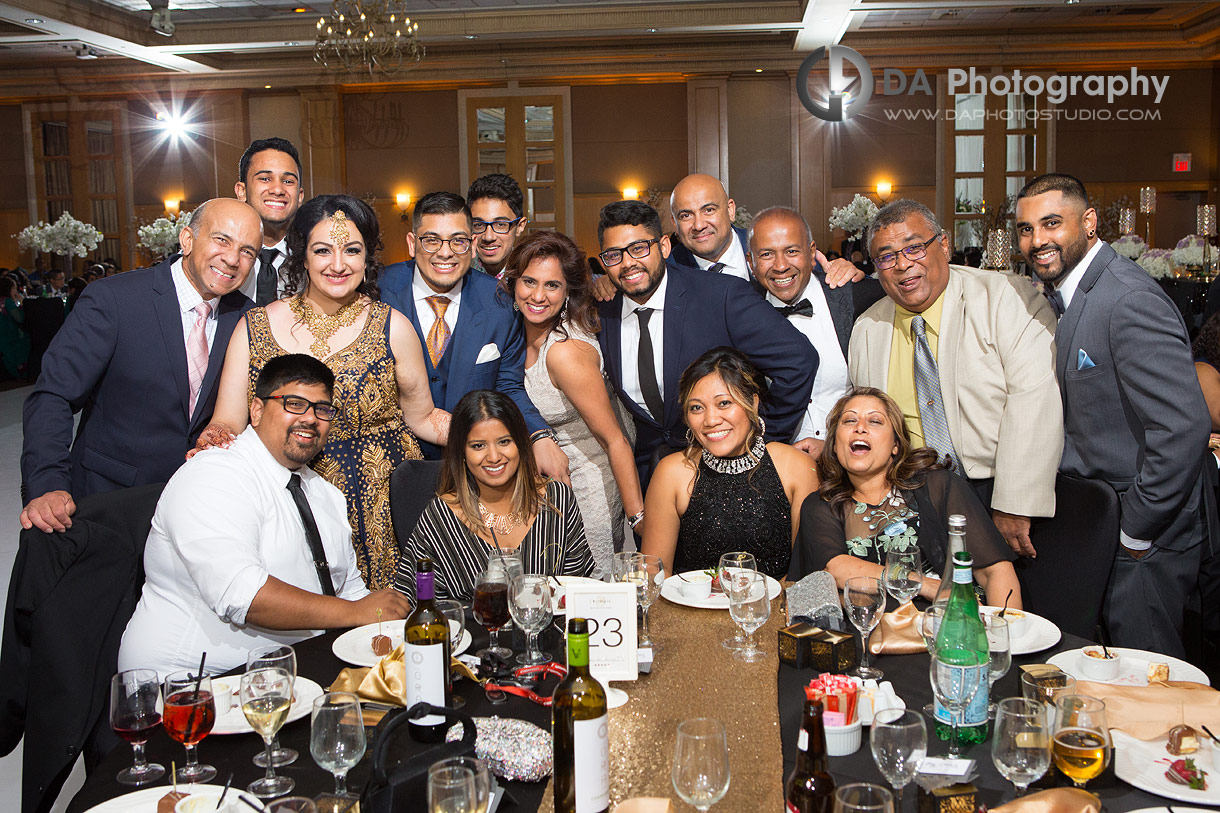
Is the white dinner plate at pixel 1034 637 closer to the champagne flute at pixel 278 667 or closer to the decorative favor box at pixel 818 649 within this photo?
the decorative favor box at pixel 818 649

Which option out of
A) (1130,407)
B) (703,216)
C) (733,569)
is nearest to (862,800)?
(733,569)

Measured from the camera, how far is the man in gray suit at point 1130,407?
8.98 feet

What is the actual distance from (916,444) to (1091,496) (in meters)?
0.66

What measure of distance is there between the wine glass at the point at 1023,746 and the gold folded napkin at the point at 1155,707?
0.63 feet

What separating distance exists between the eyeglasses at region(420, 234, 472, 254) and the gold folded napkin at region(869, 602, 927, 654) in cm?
196

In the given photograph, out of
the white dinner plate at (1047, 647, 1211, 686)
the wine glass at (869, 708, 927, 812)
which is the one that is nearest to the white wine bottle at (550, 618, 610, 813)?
the wine glass at (869, 708, 927, 812)

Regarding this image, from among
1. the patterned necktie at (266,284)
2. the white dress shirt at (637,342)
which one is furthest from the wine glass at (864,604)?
the patterned necktie at (266,284)

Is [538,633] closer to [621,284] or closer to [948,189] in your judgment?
[621,284]

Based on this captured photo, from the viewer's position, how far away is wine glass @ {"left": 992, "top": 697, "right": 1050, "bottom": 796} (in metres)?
1.42

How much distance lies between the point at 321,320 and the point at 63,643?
1.18 meters

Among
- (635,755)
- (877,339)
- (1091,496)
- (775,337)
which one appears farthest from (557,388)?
(635,755)

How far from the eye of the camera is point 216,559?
2.26m

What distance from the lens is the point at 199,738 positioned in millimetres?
1561

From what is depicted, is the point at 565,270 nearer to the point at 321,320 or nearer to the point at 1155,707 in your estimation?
the point at 321,320
